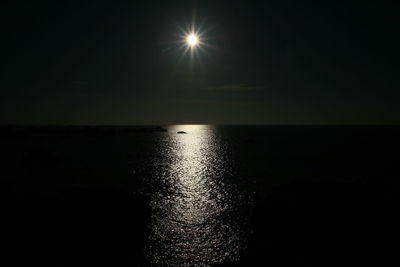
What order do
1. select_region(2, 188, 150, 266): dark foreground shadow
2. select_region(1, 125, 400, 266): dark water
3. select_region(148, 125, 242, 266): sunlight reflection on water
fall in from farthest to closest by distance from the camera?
select_region(148, 125, 242, 266): sunlight reflection on water → select_region(1, 125, 400, 266): dark water → select_region(2, 188, 150, 266): dark foreground shadow

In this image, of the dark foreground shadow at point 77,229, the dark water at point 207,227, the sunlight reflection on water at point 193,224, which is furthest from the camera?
the sunlight reflection on water at point 193,224

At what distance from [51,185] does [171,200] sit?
80.0 feet

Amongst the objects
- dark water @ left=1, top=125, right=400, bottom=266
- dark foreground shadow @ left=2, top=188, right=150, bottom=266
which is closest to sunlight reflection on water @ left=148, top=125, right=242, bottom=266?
dark water @ left=1, top=125, right=400, bottom=266

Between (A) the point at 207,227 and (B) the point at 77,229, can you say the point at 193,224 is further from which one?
(B) the point at 77,229

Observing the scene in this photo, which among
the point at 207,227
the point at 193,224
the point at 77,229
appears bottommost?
the point at 193,224

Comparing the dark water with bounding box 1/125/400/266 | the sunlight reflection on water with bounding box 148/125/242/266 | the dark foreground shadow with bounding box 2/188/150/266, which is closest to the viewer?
the dark foreground shadow with bounding box 2/188/150/266

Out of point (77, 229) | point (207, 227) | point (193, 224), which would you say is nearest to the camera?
point (77, 229)

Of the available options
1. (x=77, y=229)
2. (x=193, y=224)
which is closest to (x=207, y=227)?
(x=193, y=224)

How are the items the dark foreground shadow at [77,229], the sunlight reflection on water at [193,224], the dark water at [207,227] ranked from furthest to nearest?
the sunlight reflection on water at [193,224] < the dark water at [207,227] < the dark foreground shadow at [77,229]

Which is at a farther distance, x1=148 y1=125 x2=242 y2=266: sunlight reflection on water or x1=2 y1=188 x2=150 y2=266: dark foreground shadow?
x1=148 y1=125 x2=242 y2=266: sunlight reflection on water

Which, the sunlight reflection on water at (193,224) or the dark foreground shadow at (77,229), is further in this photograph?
the sunlight reflection on water at (193,224)

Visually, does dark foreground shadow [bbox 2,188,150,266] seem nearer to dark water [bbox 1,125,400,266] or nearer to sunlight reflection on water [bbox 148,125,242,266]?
dark water [bbox 1,125,400,266]

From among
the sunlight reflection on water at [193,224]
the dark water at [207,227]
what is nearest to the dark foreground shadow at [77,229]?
the dark water at [207,227]

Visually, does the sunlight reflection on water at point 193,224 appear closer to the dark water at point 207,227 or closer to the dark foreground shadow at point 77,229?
the dark water at point 207,227
